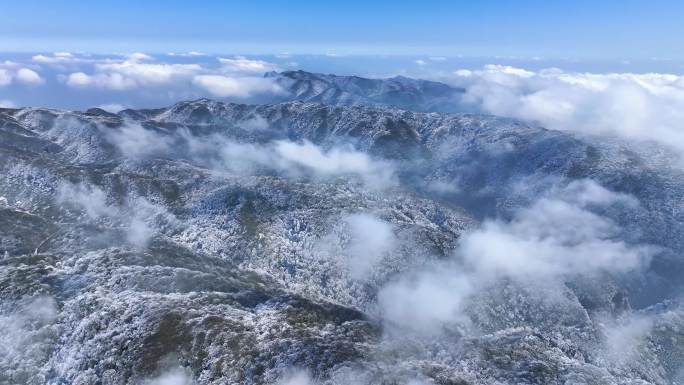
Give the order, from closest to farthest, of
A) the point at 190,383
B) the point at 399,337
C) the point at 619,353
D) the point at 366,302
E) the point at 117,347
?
the point at 190,383, the point at 117,347, the point at 399,337, the point at 619,353, the point at 366,302

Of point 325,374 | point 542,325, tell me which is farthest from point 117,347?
point 542,325

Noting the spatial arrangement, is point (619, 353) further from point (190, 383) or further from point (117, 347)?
point (117, 347)

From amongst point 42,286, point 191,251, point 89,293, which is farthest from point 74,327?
point 191,251

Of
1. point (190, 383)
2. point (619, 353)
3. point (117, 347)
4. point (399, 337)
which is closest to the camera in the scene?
point (190, 383)

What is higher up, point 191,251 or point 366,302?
point 191,251

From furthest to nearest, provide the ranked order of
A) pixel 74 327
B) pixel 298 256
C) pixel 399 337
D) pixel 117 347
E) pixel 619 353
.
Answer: pixel 298 256 < pixel 619 353 < pixel 399 337 < pixel 74 327 < pixel 117 347

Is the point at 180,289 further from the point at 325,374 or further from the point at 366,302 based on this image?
the point at 366,302

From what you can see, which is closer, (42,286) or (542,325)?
(42,286)

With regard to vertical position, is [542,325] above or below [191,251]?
below

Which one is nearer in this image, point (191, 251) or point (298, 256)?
point (191, 251)
